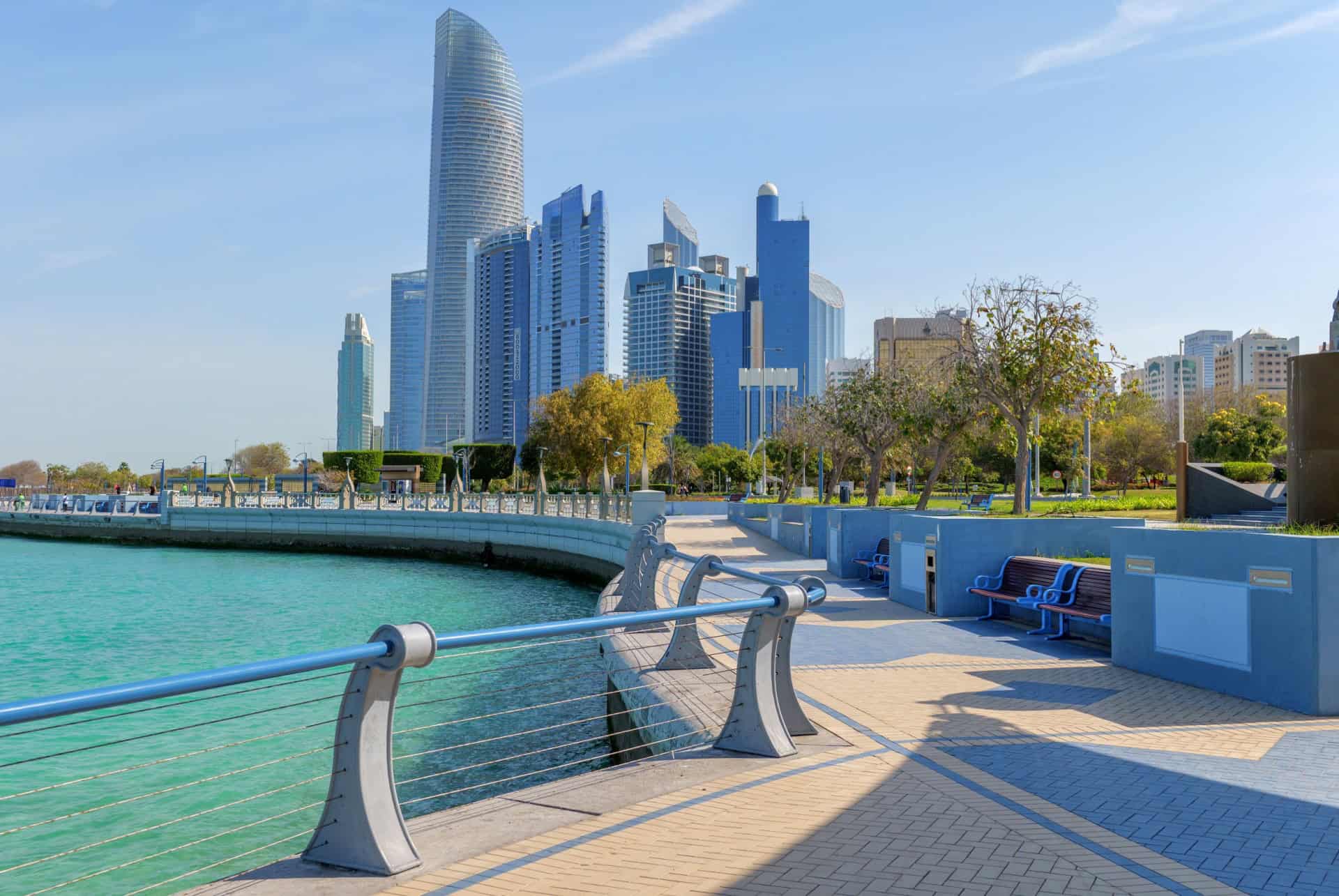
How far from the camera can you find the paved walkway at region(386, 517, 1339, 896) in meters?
4.43

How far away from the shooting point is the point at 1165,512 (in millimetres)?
25328

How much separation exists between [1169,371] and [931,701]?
11054 cm

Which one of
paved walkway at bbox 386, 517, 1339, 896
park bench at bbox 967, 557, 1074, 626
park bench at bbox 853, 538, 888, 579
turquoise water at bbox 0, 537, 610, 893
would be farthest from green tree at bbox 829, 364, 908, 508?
paved walkway at bbox 386, 517, 1339, 896

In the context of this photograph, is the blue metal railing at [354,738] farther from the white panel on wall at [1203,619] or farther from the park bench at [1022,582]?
the white panel on wall at [1203,619]

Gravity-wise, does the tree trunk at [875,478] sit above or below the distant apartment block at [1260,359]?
below

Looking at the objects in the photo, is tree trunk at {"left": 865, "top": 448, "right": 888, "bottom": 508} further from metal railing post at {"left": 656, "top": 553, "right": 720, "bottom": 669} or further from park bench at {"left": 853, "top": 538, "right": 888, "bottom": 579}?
metal railing post at {"left": 656, "top": 553, "right": 720, "bottom": 669}

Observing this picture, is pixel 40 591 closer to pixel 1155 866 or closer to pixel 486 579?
pixel 486 579

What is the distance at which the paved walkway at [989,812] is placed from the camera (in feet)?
14.5

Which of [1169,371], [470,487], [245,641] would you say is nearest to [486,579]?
[245,641]

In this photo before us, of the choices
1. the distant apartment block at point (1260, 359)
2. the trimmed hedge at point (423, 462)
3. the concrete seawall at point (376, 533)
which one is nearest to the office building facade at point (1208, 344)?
the distant apartment block at point (1260, 359)

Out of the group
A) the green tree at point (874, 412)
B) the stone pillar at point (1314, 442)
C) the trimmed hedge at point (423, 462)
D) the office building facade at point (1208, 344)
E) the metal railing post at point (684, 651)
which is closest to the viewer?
the metal railing post at point (684, 651)

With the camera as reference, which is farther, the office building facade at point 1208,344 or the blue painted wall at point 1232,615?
the office building facade at point 1208,344

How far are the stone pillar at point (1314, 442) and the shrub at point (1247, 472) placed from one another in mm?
18727

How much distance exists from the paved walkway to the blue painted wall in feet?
0.76
